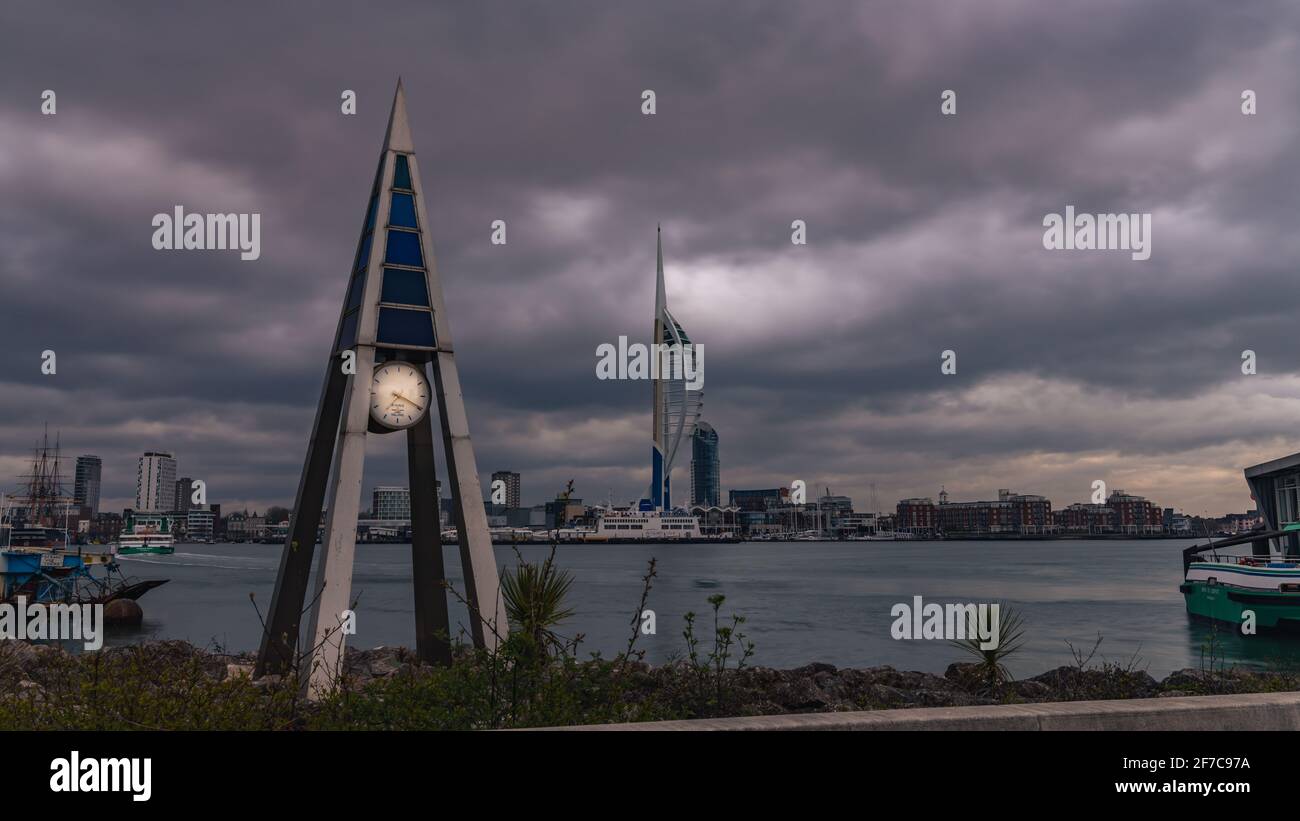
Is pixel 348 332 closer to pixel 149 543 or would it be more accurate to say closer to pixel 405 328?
pixel 405 328

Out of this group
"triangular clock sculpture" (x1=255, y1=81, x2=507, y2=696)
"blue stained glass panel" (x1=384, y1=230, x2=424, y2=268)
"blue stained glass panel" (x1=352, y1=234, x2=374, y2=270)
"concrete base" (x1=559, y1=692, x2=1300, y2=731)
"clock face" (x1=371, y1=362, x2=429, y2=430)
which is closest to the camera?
"concrete base" (x1=559, y1=692, x2=1300, y2=731)

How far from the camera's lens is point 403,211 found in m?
15.5

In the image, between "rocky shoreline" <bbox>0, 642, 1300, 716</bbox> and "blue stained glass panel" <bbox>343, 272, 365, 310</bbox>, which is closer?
"rocky shoreline" <bbox>0, 642, 1300, 716</bbox>

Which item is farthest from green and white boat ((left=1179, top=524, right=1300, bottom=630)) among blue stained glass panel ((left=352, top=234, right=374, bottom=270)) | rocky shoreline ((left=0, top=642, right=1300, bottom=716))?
blue stained glass panel ((left=352, top=234, right=374, bottom=270))

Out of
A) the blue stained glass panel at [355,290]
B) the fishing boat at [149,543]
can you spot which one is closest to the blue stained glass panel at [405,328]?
the blue stained glass panel at [355,290]

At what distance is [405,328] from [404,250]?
1.39 metres

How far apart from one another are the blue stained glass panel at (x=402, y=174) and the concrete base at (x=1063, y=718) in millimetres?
12044

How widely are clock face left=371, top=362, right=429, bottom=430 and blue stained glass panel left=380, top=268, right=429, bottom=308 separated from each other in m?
1.08

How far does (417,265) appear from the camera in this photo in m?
15.3

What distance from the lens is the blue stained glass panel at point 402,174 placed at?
1568 centimetres

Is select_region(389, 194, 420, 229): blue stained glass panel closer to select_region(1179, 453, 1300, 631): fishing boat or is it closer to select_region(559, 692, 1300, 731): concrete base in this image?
select_region(559, 692, 1300, 731): concrete base

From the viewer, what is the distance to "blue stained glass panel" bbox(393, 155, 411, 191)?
51.4 feet

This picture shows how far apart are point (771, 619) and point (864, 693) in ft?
140
